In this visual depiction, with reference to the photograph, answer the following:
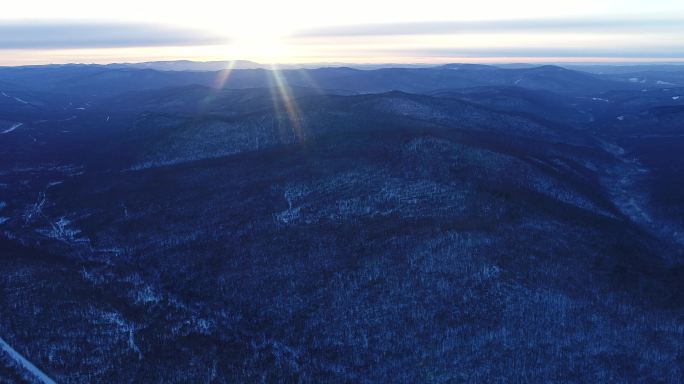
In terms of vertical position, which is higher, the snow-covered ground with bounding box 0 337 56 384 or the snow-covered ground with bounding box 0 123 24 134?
the snow-covered ground with bounding box 0 123 24 134

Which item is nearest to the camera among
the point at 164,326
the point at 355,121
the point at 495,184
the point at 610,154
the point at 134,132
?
the point at 164,326

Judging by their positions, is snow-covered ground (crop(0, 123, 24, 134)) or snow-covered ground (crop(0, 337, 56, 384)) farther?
snow-covered ground (crop(0, 123, 24, 134))

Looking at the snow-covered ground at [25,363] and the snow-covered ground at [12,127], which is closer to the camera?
the snow-covered ground at [25,363]

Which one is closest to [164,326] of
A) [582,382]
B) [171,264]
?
[171,264]

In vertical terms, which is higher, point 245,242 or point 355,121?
point 355,121

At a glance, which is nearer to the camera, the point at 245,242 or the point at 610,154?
the point at 245,242

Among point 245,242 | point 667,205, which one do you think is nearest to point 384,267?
point 245,242

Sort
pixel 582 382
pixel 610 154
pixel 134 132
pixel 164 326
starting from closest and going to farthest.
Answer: pixel 582 382 < pixel 164 326 < pixel 610 154 < pixel 134 132

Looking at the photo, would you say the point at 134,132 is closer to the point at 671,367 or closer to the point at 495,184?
the point at 495,184

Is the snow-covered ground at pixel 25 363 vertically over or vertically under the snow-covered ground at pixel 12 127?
under
